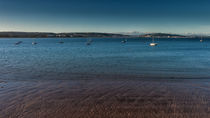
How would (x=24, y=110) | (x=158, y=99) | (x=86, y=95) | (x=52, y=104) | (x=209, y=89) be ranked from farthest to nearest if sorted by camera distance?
(x=209, y=89), (x=86, y=95), (x=158, y=99), (x=52, y=104), (x=24, y=110)

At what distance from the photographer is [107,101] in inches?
407

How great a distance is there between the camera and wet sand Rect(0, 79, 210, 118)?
338 inches

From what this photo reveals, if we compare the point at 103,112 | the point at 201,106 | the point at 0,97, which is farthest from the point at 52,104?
the point at 201,106

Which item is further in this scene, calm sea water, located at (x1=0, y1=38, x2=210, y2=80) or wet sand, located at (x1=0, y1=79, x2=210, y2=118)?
calm sea water, located at (x1=0, y1=38, x2=210, y2=80)

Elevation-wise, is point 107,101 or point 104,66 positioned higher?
point 104,66

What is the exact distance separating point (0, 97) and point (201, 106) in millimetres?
13466

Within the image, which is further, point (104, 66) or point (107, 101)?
point (104, 66)

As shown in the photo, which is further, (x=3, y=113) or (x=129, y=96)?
(x=129, y=96)

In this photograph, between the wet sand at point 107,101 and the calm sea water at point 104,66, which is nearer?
the wet sand at point 107,101

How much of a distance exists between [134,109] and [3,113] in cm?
747

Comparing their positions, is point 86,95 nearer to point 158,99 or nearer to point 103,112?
point 103,112

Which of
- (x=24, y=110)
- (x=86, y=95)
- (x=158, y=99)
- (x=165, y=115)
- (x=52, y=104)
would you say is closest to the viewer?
(x=165, y=115)

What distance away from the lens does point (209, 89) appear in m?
12.7

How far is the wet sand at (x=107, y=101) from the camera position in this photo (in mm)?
8586
